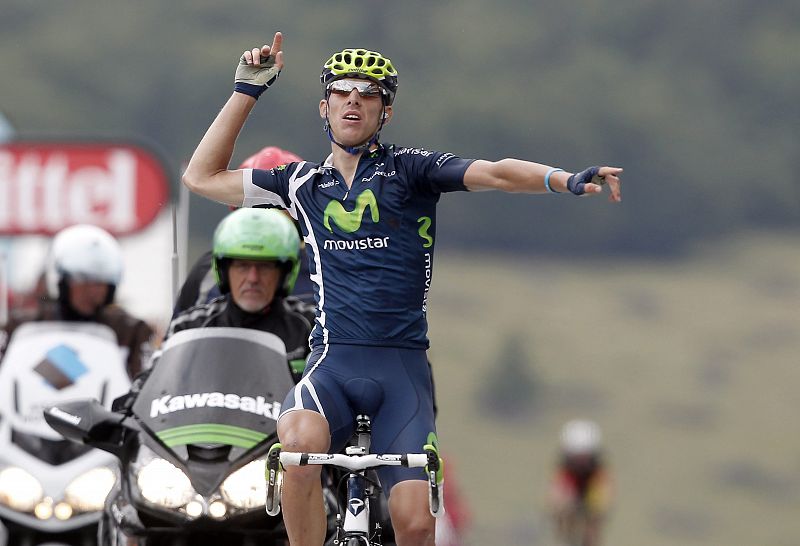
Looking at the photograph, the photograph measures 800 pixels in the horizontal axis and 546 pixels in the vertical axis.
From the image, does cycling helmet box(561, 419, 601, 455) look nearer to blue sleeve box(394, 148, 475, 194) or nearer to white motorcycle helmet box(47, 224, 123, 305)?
white motorcycle helmet box(47, 224, 123, 305)

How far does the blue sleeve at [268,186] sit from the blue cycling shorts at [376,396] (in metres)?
0.65

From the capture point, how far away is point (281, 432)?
21.8 ft

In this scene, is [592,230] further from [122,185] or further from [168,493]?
[168,493]

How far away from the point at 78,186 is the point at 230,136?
19996 millimetres

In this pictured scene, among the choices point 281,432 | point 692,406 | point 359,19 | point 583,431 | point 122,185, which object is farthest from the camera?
point 359,19

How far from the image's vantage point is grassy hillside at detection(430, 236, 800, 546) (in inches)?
3036

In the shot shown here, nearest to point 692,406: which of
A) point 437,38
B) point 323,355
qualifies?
point 437,38

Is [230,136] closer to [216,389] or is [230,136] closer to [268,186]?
[268,186]

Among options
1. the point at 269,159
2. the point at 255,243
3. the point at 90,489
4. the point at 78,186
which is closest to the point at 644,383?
the point at 78,186

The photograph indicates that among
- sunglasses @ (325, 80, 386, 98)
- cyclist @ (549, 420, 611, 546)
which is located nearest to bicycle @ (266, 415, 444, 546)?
sunglasses @ (325, 80, 386, 98)

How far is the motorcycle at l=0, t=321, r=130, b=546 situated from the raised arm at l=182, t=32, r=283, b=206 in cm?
188

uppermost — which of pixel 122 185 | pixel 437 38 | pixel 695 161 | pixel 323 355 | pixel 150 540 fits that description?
pixel 437 38

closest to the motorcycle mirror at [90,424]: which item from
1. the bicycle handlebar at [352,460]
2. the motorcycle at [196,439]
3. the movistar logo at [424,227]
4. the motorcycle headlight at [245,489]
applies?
the motorcycle at [196,439]

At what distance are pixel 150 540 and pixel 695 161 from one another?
9993 cm
